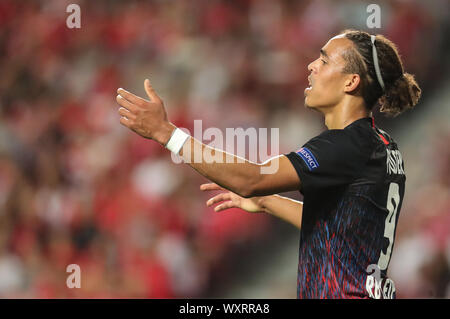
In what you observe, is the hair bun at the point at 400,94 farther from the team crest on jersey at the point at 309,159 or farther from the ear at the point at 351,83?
the team crest on jersey at the point at 309,159

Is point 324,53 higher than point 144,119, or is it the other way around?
point 324,53

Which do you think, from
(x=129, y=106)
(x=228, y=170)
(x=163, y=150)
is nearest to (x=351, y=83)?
(x=228, y=170)

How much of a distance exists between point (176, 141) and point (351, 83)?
757 mm

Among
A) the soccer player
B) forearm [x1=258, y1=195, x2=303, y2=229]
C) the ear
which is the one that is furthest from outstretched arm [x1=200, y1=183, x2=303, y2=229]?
the ear

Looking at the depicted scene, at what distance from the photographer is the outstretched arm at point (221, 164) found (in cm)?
212

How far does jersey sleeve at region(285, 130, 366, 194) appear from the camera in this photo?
7.02ft

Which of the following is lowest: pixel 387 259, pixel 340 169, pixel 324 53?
pixel 387 259

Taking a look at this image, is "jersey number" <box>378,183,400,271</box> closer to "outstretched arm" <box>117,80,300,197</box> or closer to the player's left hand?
"outstretched arm" <box>117,80,300,197</box>

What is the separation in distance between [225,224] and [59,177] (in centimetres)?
162

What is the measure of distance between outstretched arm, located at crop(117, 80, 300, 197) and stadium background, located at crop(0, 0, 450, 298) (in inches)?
93.9

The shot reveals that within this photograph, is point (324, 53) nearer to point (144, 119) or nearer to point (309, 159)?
point (309, 159)

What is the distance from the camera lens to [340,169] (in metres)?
2.17
